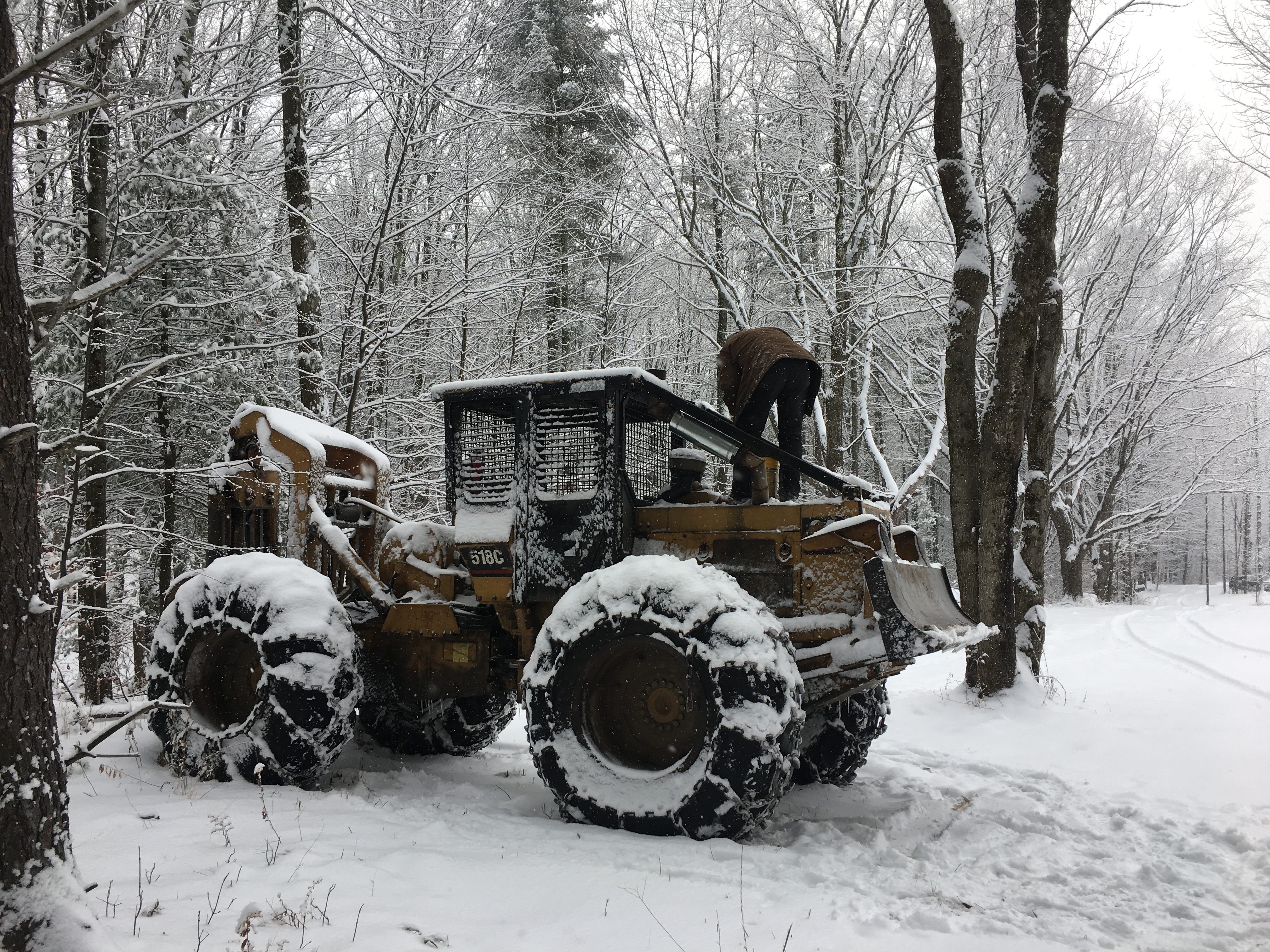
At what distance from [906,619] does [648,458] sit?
198 centimetres

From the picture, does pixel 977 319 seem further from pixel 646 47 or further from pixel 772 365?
pixel 646 47

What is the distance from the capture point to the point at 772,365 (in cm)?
509

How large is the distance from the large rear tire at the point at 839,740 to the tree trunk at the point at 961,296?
2.80m

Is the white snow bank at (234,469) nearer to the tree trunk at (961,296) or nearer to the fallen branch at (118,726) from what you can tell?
the fallen branch at (118,726)

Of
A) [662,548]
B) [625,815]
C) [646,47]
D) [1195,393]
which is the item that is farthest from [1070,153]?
[625,815]

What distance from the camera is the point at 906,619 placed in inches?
167

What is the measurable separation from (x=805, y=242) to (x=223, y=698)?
15.4 metres

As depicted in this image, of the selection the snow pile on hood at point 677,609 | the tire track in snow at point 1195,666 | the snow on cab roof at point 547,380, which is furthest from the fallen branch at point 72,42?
the tire track in snow at point 1195,666

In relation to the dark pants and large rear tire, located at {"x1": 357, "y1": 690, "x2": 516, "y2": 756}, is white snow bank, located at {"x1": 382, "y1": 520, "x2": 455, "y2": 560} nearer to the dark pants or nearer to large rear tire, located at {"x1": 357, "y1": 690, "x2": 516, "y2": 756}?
large rear tire, located at {"x1": 357, "y1": 690, "x2": 516, "y2": 756}

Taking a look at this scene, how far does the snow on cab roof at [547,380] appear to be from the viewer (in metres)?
4.80

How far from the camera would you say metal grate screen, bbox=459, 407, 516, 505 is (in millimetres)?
5234

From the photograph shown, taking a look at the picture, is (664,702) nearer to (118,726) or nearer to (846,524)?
(846,524)

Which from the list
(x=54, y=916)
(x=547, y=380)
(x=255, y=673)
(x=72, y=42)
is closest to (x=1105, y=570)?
(x=547, y=380)

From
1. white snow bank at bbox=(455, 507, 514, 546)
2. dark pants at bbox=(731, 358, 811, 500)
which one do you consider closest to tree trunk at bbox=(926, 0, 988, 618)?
dark pants at bbox=(731, 358, 811, 500)
